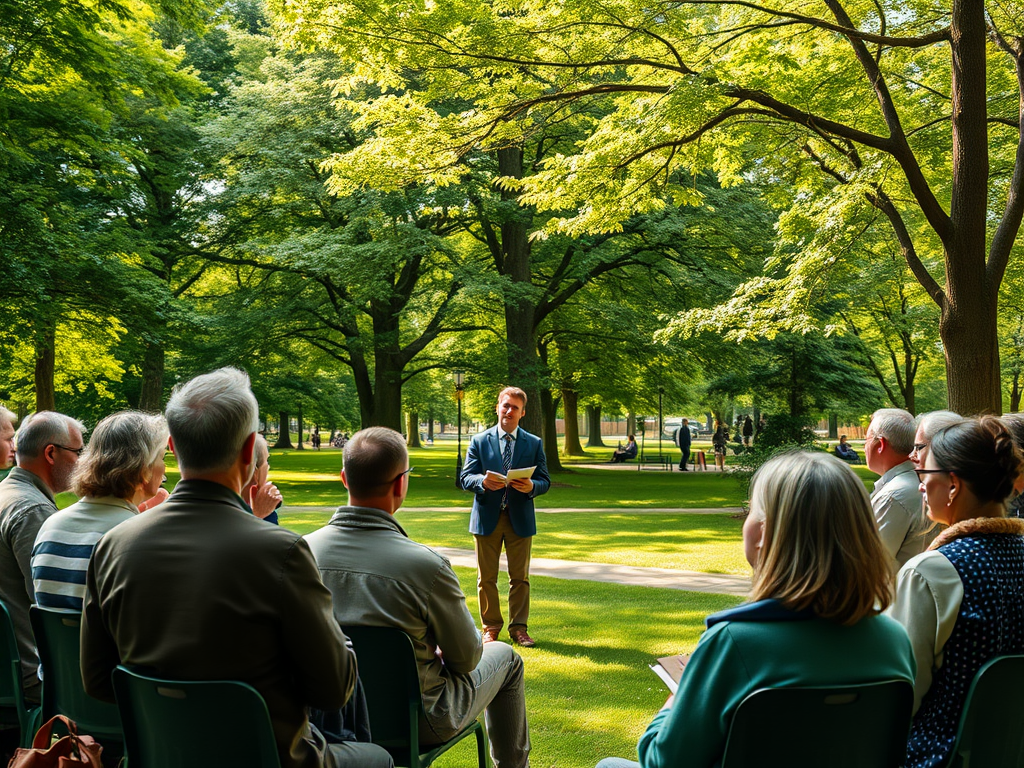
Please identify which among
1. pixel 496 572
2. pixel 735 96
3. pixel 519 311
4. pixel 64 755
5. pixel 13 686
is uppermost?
pixel 735 96

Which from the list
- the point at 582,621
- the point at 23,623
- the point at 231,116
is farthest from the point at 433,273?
the point at 23,623

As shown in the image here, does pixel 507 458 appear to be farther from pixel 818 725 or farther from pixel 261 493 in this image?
pixel 818 725

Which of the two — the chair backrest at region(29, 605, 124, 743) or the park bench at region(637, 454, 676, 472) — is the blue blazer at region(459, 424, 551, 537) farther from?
the park bench at region(637, 454, 676, 472)

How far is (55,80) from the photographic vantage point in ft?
54.1

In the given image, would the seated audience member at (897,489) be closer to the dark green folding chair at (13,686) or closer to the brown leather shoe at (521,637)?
the brown leather shoe at (521,637)

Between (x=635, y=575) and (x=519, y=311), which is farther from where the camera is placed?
(x=519, y=311)

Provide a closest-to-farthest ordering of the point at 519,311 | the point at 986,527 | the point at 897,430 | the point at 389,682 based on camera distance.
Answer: the point at 986,527 → the point at 389,682 → the point at 897,430 → the point at 519,311

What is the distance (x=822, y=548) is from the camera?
2215 millimetres

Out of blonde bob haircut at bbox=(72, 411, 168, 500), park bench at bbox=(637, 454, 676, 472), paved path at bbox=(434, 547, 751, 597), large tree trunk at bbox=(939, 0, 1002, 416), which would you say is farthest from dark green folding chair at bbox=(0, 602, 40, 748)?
park bench at bbox=(637, 454, 676, 472)

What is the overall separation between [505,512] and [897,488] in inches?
132

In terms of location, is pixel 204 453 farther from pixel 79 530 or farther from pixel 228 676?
pixel 79 530

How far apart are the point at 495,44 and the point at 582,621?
22.4ft

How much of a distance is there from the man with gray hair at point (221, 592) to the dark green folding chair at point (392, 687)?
21.5 inches

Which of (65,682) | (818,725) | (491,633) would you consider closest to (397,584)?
(65,682)
